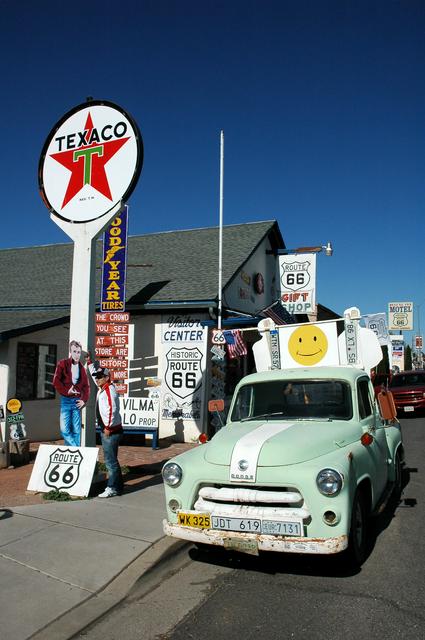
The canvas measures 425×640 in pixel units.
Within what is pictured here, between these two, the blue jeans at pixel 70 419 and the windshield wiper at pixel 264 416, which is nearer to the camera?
the windshield wiper at pixel 264 416

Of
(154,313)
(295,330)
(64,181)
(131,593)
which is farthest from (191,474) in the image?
(154,313)

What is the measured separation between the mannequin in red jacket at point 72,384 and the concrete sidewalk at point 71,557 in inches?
72.9

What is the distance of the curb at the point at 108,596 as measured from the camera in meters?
3.81

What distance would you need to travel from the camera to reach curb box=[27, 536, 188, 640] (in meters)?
3.81

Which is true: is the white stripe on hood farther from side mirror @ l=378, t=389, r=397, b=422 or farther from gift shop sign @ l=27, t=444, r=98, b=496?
gift shop sign @ l=27, t=444, r=98, b=496

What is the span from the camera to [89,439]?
829cm

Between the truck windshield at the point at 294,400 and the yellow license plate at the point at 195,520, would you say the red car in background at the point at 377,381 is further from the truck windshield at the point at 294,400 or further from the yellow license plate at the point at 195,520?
the yellow license plate at the point at 195,520

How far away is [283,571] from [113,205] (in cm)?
611

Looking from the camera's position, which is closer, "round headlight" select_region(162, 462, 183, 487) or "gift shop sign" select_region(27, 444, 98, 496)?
"round headlight" select_region(162, 462, 183, 487)

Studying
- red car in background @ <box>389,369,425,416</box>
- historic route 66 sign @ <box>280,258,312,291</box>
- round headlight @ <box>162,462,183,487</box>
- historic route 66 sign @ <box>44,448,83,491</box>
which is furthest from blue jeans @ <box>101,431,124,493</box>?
red car in background @ <box>389,369,425,416</box>

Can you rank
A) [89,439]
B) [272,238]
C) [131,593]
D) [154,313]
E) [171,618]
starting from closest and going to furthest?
1. [171,618]
2. [131,593]
3. [89,439]
4. [154,313]
5. [272,238]

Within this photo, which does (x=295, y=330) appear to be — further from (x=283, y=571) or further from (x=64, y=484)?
(x=64, y=484)

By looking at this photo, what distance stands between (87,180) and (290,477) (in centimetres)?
641

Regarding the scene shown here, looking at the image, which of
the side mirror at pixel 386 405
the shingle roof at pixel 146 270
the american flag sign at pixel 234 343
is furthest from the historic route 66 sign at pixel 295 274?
the side mirror at pixel 386 405
